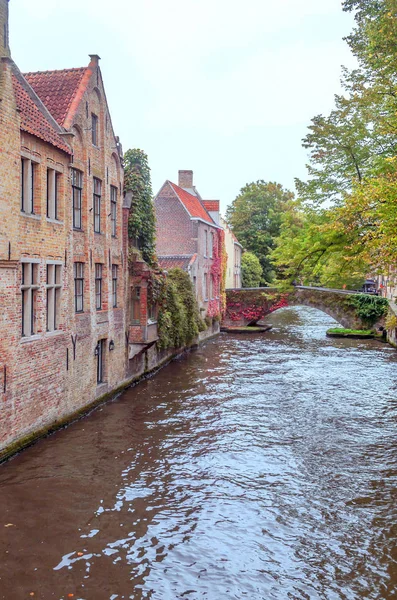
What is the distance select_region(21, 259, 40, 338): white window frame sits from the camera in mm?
13071

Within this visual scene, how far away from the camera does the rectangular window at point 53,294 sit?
564 inches

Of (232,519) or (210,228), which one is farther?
(210,228)

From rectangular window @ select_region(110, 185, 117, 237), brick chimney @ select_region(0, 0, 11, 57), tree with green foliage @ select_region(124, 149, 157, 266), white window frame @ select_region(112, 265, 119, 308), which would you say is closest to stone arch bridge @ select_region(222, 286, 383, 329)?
tree with green foliage @ select_region(124, 149, 157, 266)

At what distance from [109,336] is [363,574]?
465 inches

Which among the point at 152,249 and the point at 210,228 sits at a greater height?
the point at 210,228

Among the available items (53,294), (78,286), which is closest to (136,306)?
(78,286)

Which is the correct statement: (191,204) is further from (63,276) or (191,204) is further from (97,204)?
(63,276)

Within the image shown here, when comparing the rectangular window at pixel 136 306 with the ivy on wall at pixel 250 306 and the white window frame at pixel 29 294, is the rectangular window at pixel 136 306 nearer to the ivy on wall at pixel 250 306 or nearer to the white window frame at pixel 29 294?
the white window frame at pixel 29 294

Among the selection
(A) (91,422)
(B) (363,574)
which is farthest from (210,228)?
(B) (363,574)

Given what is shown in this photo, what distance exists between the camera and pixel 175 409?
17781mm

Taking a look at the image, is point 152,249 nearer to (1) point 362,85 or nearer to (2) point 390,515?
(1) point 362,85

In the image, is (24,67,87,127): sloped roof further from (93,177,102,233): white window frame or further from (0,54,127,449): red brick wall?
(93,177,102,233): white window frame

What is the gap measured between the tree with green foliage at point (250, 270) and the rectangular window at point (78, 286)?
144 feet

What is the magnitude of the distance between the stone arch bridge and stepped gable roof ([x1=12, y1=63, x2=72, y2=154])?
926 inches
